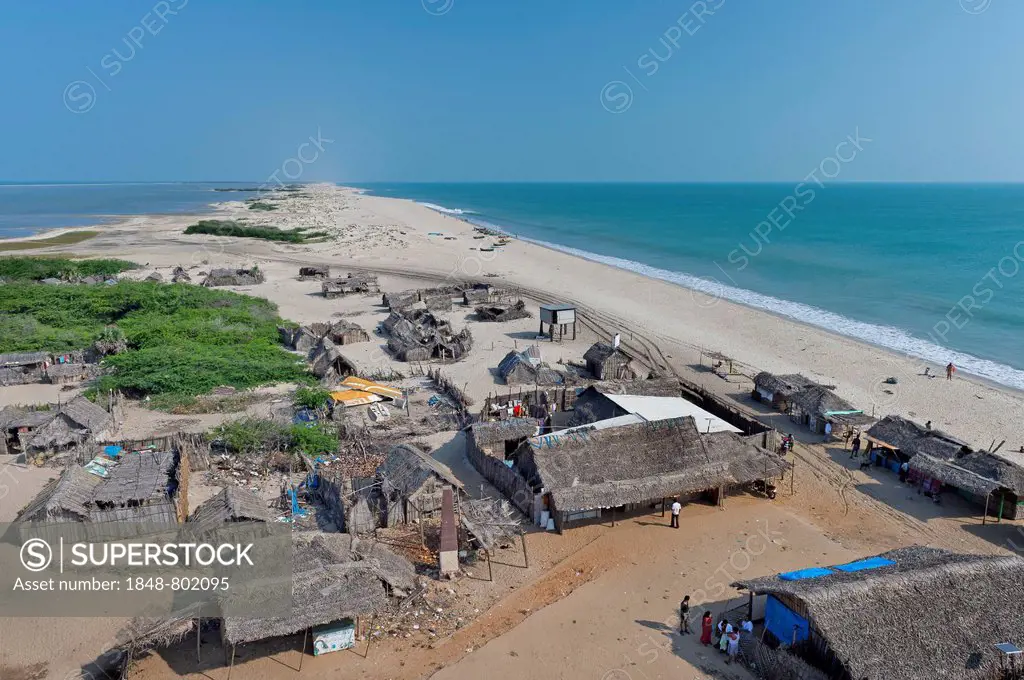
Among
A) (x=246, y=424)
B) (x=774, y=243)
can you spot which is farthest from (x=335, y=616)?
(x=774, y=243)

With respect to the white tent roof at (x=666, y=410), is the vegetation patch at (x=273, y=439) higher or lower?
lower

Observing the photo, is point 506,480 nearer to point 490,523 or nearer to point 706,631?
point 490,523

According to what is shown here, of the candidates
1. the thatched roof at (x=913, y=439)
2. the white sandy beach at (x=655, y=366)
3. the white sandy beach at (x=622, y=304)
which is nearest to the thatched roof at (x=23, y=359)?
the white sandy beach at (x=655, y=366)

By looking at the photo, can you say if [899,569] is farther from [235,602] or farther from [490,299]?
[490,299]

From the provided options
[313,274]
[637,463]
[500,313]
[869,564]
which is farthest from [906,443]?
[313,274]

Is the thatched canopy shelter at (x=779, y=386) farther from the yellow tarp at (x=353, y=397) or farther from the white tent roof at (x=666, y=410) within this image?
the yellow tarp at (x=353, y=397)

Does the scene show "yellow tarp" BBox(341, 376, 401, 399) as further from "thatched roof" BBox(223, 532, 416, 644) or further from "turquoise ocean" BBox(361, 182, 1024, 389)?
"turquoise ocean" BBox(361, 182, 1024, 389)

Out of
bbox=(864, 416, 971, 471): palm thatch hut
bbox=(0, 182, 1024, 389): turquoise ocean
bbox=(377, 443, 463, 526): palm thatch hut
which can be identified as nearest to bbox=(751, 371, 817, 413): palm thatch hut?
bbox=(864, 416, 971, 471): palm thatch hut
